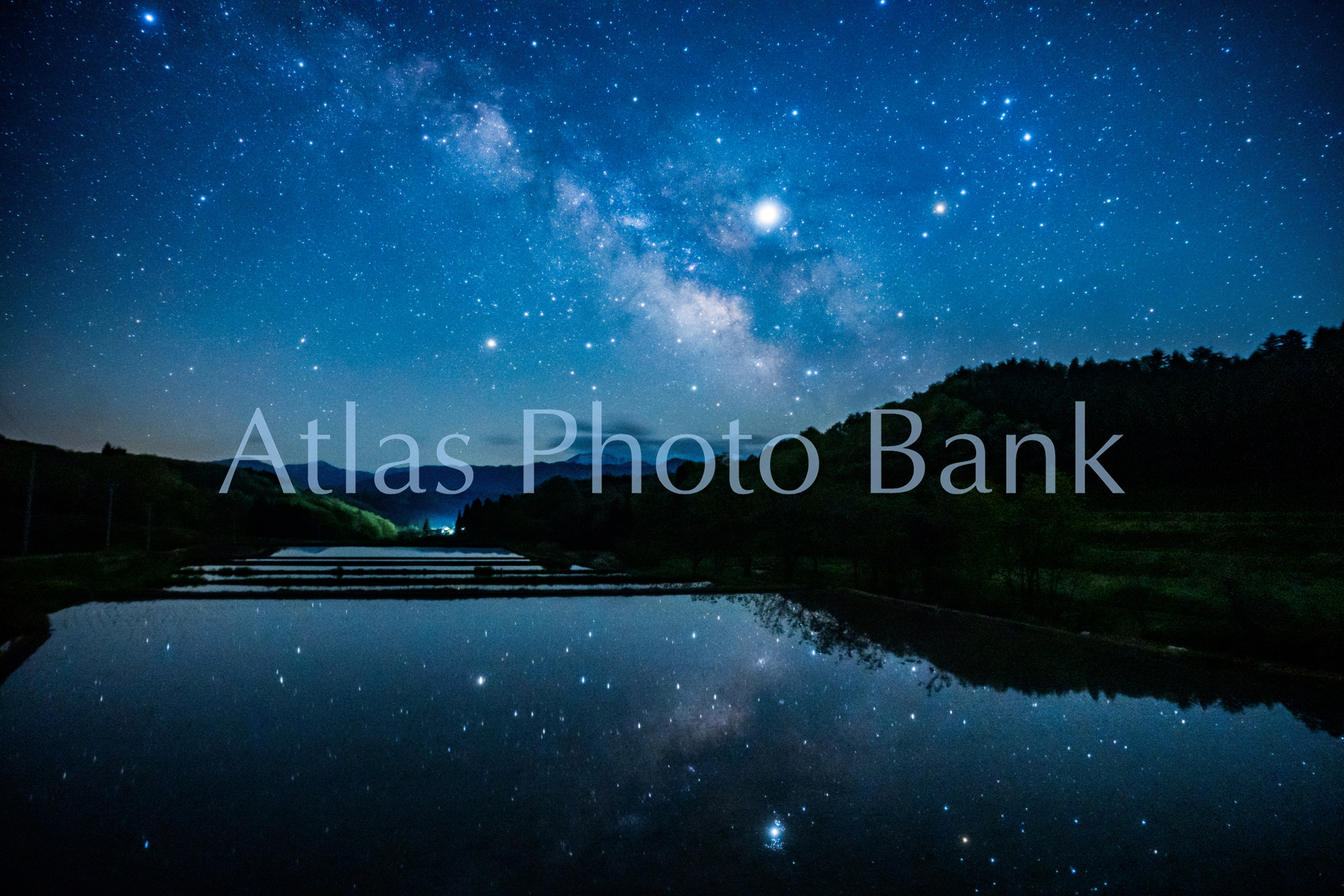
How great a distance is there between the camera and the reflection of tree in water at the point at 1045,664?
1008 centimetres

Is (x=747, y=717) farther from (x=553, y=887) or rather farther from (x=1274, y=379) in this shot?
(x=1274, y=379)

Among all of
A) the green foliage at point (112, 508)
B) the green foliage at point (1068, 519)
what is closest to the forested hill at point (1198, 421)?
the green foliage at point (1068, 519)

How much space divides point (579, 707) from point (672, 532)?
91.8 ft

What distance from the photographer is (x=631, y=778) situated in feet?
21.0

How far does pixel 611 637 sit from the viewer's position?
14.4 metres

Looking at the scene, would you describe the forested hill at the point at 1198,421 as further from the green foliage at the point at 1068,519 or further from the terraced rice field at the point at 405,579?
the terraced rice field at the point at 405,579

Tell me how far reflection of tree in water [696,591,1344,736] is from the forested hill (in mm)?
15695

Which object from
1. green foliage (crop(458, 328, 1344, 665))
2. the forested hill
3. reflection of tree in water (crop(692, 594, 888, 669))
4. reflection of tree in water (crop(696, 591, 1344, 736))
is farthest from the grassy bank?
the forested hill

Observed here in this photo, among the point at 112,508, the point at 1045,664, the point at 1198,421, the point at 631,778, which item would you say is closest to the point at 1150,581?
the point at 1045,664

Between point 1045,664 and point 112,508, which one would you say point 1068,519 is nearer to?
point 1045,664

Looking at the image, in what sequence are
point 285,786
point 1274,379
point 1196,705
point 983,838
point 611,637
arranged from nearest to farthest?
point 983,838 < point 285,786 < point 1196,705 < point 611,637 < point 1274,379

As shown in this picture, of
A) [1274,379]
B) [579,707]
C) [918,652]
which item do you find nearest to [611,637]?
[579,707]

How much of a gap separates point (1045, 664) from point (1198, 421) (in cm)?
6352

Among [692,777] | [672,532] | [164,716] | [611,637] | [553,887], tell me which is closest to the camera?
[553,887]
